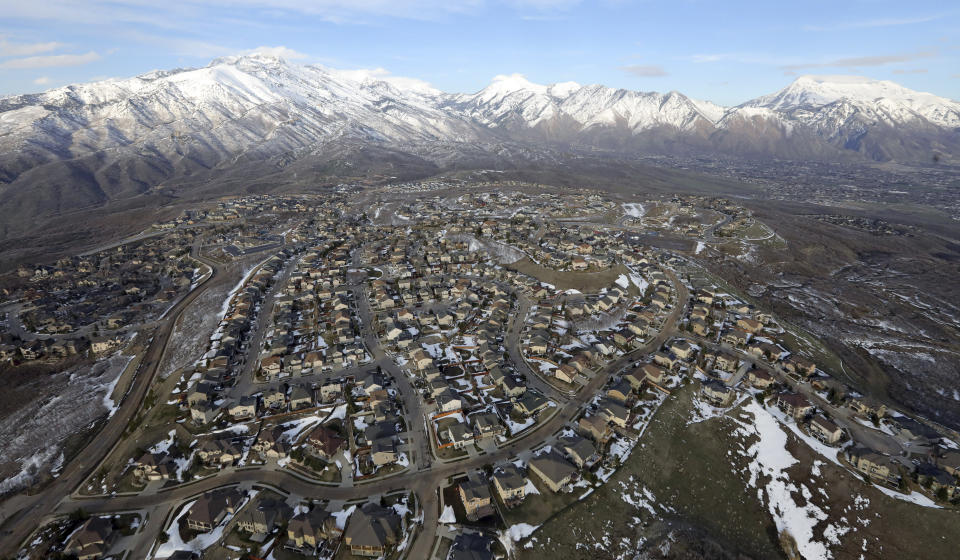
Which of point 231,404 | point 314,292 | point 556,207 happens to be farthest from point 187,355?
point 556,207

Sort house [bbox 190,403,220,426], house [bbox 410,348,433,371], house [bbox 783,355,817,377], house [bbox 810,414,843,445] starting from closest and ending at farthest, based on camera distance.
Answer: house [bbox 810,414,843,445] → house [bbox 190,403,220,426] → house [bbox 783,355,817,377] → house [bbox 410,348,433,371]

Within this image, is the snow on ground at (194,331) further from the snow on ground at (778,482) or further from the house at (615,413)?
the snow on ground at (778,482)

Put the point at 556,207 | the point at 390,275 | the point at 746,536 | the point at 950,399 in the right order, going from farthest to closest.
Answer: the point at 556,207 < the point at 390,275 < the point at 950,399 < the point at 746,536

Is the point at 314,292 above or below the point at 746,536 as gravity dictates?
above

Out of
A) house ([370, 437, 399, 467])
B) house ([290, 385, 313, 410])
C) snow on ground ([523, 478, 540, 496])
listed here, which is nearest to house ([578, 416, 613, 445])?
snow on ground ([523, 478, 540, 496])

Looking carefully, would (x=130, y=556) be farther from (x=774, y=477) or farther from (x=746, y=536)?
(x=774, y=477)

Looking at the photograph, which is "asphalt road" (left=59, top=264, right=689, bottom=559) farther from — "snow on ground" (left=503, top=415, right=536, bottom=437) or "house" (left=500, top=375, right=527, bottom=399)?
"house" (left=500, top=375, right=527, bottom=399)
